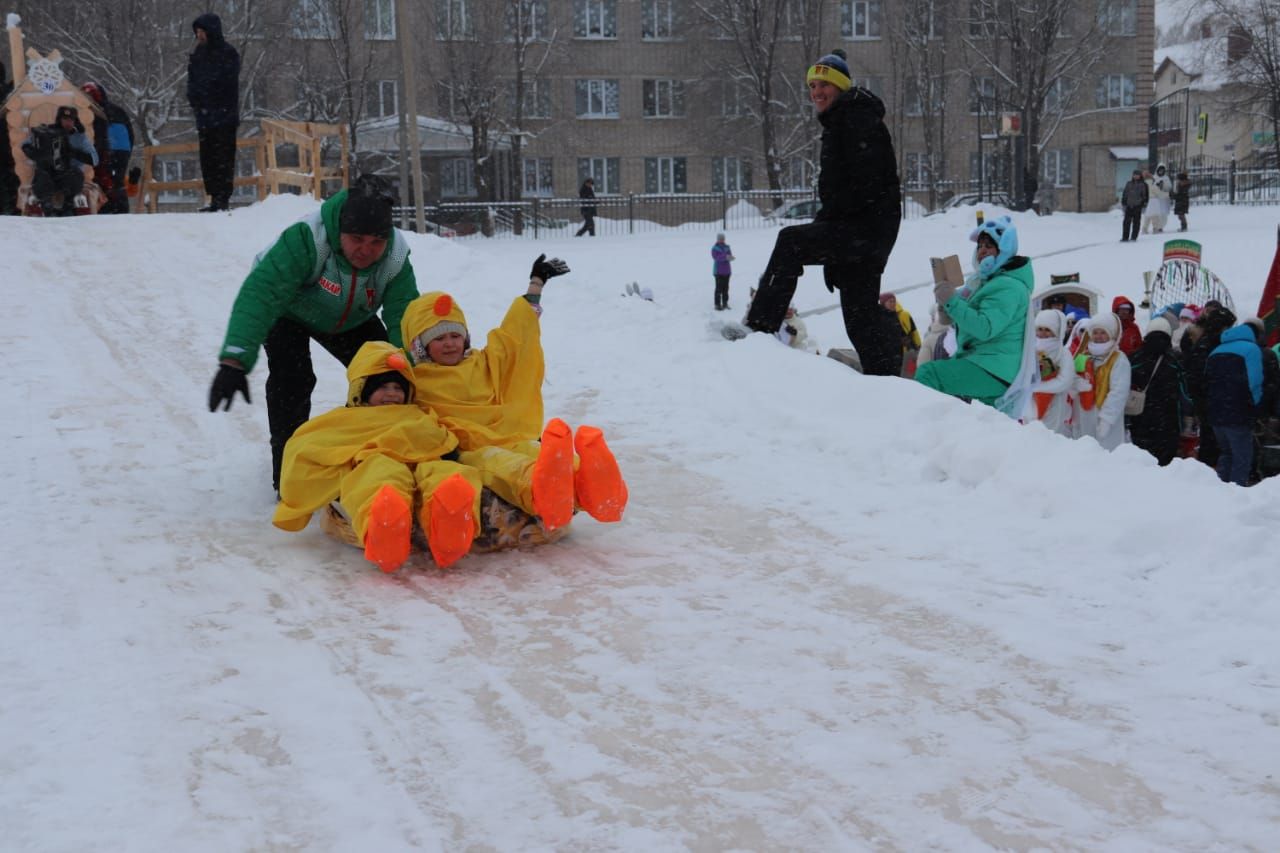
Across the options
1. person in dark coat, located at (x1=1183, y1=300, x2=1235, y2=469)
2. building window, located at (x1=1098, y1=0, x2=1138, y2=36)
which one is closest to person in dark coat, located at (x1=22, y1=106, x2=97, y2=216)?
person in dark coat, located at (x1=1183, y1=300, x2=1235, y2=469)

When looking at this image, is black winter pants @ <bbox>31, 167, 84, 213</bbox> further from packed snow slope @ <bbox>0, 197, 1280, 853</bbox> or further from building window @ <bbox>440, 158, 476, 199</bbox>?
building window @ <bbox>440, 158, 476, 199</bbox>

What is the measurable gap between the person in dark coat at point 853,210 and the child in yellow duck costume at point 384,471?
2.57 m

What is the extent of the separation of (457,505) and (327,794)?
1435 mm

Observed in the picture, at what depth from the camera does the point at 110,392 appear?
7.29 m

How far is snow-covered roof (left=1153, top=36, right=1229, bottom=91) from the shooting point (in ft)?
138

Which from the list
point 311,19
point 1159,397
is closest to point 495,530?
point 1159,397

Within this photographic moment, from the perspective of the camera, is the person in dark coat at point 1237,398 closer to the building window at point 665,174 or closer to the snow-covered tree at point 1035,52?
the snow-covered tree at point 1035,52

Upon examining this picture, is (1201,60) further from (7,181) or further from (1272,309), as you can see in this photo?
(7,181)

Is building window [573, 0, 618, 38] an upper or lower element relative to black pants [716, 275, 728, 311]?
upper

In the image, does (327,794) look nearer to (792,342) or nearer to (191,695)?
(191,695)

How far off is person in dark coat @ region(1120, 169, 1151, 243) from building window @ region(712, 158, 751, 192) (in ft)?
64.2

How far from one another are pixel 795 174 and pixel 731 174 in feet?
7.11

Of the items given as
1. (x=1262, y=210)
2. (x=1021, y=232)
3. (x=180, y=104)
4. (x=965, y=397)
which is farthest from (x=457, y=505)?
(x=180, y=104)

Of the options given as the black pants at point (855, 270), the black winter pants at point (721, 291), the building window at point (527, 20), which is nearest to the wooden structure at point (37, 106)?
the black winter pants at point (721, 291)
